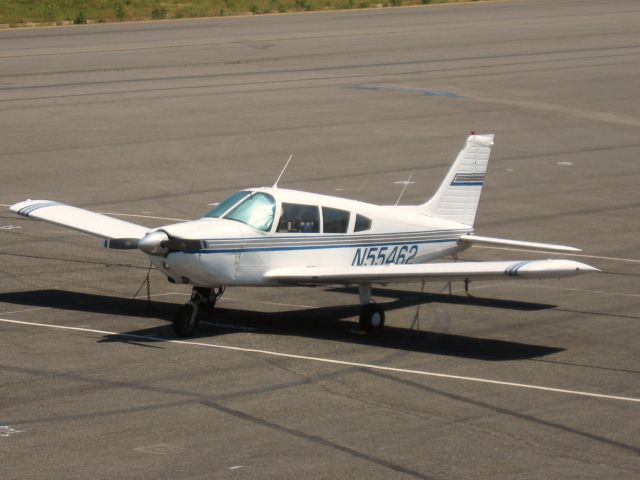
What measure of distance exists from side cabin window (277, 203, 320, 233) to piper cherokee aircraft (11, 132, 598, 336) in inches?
0.6

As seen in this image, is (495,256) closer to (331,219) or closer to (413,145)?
(331,219)

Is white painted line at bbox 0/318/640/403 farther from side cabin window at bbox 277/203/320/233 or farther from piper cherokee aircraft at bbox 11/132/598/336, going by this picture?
side cabin window at bbox 277/203/320/233

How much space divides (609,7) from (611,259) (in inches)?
2286

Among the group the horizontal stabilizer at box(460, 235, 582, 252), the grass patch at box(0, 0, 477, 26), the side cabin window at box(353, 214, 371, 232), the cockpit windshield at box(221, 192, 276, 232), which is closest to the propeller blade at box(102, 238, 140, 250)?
the cockpit windshield at box(221, 192, 276, 232)

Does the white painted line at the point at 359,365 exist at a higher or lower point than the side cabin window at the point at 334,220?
lower

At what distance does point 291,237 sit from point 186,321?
6.49 ft

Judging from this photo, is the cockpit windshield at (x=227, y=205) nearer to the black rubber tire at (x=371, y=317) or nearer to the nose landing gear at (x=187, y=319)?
the nose landing gear at (x=187, y=319)

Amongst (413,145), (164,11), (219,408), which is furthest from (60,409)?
(164,11)

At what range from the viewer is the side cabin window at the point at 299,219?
62.5ft

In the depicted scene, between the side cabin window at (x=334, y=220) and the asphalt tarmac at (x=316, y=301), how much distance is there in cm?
146

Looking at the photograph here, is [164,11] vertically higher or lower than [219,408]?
higher

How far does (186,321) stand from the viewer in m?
18.5

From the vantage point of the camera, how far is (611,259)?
2422 centimetres

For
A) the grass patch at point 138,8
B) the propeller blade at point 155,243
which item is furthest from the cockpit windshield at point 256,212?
the grass patch at point 138,8
